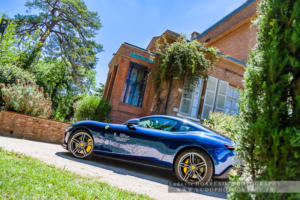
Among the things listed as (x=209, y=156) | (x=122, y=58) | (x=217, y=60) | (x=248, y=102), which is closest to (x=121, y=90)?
(x=122, y=58)

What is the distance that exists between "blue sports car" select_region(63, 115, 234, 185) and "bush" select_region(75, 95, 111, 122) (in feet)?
14.0

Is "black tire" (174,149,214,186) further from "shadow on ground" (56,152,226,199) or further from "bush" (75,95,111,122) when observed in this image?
"bush" (75,95,111,122)

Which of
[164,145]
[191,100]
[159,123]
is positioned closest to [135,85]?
[191,100]

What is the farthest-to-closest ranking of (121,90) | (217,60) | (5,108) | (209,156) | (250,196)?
(217,60), (121,90), (5,108), (209,156), (250,196)

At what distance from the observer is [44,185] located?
260 centimetres

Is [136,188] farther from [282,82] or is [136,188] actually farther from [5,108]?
[5,108]

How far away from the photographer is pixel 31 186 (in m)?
2.48

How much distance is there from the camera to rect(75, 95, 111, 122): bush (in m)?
9.71

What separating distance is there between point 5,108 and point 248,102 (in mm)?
8397

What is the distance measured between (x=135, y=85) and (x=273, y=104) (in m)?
9.71

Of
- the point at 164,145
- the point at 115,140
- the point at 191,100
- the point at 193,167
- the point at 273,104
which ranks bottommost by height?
the point at 193,167

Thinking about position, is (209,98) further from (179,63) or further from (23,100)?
(23,100)

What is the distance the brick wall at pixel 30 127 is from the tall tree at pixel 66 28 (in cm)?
1309

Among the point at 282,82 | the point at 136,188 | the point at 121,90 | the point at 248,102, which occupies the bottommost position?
the point at 136,188
